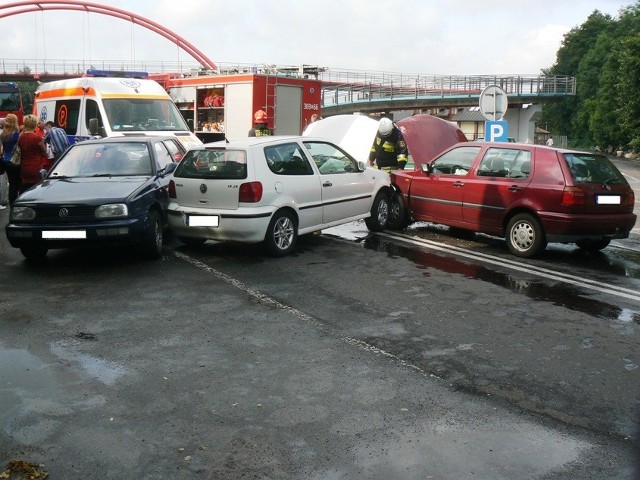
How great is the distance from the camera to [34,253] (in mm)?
9469

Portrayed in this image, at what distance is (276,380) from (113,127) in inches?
454

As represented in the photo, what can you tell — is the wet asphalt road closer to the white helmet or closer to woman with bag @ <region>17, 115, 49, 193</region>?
woman with bag @ <region>17, 115, 49, 193</region>

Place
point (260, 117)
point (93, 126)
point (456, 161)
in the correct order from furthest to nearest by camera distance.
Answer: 1. point (260, 117)
2. point (93, 126)
3. point (456, 161)

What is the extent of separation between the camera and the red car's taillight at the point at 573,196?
948 centimetres

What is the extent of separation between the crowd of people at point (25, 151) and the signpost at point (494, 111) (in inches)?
342

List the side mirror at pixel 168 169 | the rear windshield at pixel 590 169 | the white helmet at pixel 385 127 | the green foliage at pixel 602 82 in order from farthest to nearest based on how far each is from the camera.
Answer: the green foliage at pixel 602 82
the white helmet at pixel 385 127
the side mirror at pixel 168 169
the rear windshield at pixel 590 169

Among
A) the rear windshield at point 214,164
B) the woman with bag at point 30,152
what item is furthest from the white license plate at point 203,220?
the woman with bag at point 30,152

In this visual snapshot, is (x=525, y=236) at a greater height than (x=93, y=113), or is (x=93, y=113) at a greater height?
(x=93, y=113)

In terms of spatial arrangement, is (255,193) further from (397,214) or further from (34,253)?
(397,214)

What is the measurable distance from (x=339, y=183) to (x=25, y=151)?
18.4 feet

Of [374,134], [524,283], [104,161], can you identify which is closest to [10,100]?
[374,134]

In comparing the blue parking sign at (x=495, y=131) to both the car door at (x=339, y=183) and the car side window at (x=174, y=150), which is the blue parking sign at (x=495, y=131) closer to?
the car door at (x=339, y=183)

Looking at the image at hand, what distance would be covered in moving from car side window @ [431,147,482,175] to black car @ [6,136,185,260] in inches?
170

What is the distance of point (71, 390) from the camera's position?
5.05m
